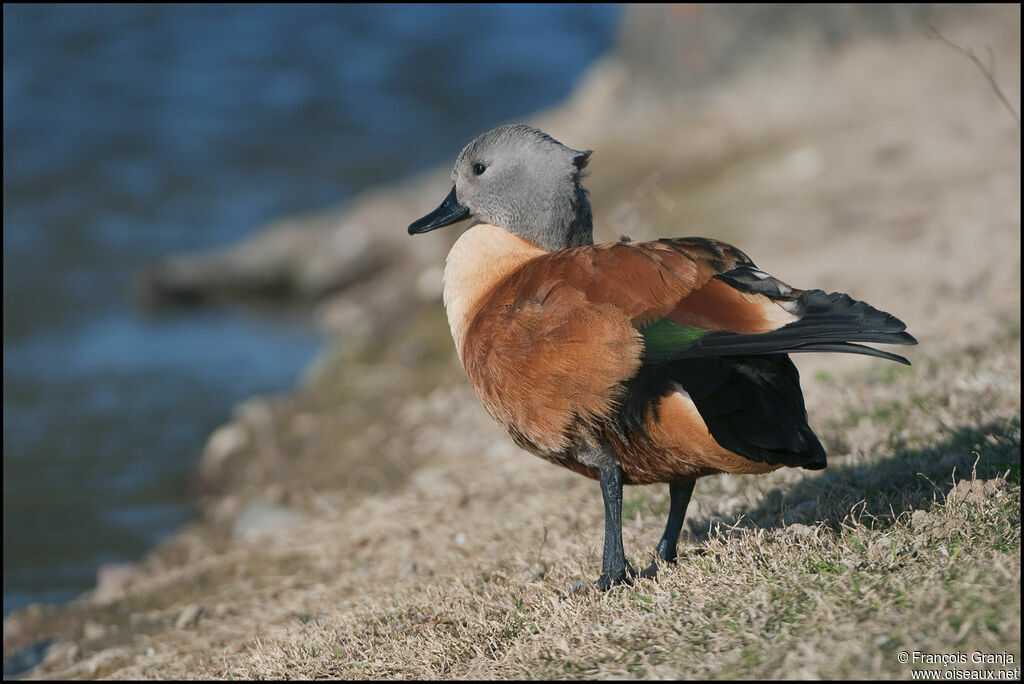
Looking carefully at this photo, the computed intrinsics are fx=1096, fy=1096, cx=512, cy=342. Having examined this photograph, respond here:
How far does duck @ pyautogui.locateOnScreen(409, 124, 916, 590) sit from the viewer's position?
10.9 feet

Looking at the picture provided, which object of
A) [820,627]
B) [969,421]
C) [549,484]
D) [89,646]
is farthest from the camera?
[549,484]

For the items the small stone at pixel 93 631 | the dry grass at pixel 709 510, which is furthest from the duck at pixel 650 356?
the small stone at pixel 93 631

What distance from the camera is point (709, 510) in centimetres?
467

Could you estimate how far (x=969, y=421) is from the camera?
15.7ft

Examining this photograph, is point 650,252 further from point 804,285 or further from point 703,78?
point 703,78

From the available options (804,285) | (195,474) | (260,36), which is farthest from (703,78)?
(260,36)

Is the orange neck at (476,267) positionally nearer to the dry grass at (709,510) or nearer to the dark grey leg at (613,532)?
the dark grey leg at (613,532)

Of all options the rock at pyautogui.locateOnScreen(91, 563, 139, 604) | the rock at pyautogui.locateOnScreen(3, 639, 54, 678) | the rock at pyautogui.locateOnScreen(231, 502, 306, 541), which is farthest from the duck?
the rock at pyautogui.locateOnScreen(91, 563, 139, 604)

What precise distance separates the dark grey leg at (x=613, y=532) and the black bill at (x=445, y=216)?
1324 millimetres

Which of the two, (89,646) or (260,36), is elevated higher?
(260,36)

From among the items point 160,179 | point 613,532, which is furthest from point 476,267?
point 160,179

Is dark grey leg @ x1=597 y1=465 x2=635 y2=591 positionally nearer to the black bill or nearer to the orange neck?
the orange neck

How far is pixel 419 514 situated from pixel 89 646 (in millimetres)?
1738

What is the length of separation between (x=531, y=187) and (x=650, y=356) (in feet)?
3.64
